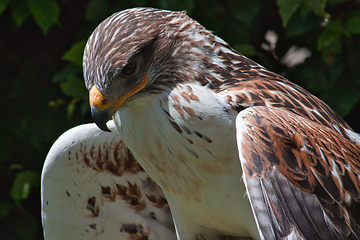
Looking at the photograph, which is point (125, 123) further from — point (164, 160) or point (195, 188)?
point (195, 188)

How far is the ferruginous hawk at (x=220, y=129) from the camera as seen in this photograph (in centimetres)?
120

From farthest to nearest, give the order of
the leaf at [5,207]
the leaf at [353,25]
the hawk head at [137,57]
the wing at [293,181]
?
the leaf at [5,207] < the leaf at [353,25] < the hawk head at [137,57] < the wing at [293,181]

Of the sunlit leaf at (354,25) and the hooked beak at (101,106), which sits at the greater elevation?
the sunlit leaf at (354,25)

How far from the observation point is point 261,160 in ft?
3.92

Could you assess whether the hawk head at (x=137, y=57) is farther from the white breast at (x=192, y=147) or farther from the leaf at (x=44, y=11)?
the leaf at (x=44, y=11)

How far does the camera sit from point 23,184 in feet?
8.55

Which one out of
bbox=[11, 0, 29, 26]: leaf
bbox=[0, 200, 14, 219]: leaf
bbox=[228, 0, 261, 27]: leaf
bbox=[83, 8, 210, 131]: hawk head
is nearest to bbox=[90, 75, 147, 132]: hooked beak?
bbox=[83, 8, 210, 131]: hawk head

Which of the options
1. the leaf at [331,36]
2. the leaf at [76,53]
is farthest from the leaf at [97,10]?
the leaf at [331,36]

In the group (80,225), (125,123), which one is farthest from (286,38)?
(80,225)

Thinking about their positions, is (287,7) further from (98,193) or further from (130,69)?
(98,193)

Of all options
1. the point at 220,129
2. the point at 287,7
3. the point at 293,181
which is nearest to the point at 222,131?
the point at 220,129

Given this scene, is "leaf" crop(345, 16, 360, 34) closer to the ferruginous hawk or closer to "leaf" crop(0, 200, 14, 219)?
the ferruginous hawk

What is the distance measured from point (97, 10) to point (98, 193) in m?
1.02

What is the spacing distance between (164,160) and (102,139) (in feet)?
1.82
